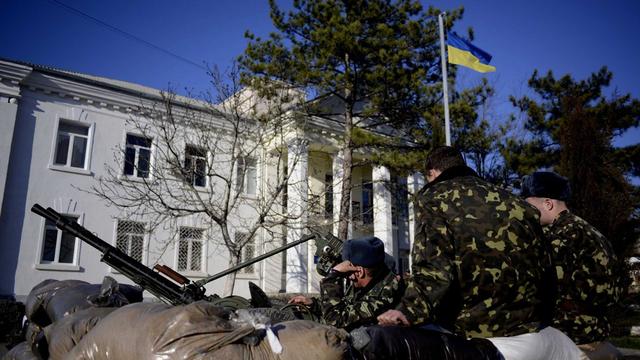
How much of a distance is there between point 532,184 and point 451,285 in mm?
1376

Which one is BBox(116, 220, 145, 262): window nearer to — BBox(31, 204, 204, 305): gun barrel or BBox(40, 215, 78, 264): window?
BBox(40, 215, 78, 264): window

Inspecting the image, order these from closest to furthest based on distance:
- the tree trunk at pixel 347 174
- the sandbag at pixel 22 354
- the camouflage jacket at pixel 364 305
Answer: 1. the camouflage jacket at pixel 364 305
2. the sandbag at pixel 22 354
3. the tree trunk at pixel 347 174

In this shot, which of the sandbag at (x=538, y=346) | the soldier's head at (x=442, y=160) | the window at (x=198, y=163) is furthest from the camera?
the window at (x=198, y=163)

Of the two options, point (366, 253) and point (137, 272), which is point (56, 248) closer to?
point (137, 272)

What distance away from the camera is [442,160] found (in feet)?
8.86

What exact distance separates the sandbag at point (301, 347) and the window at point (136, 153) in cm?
1700

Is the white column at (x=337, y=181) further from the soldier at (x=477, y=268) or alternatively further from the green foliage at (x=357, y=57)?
the soldier at (x=477, y=268)

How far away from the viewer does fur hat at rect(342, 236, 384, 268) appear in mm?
3676

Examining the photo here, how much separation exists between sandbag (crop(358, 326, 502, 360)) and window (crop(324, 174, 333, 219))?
1457 cm

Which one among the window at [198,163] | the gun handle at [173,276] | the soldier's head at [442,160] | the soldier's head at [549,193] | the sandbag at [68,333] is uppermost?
the window at [198,163]

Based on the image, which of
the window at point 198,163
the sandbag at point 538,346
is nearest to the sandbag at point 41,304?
the sandbag at point 538,346

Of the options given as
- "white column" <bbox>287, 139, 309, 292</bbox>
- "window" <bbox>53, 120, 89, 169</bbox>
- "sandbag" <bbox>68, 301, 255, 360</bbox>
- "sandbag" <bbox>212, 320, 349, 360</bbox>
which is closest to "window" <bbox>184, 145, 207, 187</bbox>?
"white column" <bbox>287, 139, 309, 292</bbox>

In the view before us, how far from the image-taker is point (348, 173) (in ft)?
57.1

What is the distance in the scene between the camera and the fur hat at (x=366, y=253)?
12.1ft
